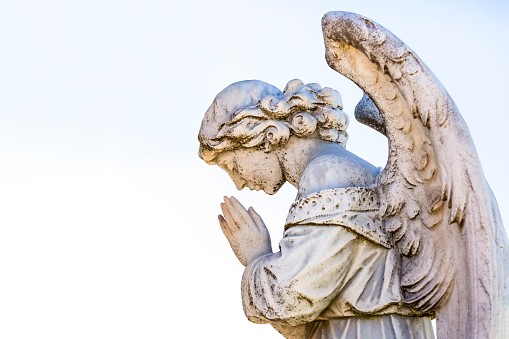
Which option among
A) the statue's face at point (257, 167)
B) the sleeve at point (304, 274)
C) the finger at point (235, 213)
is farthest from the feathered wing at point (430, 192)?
the finger at point (235, 213)

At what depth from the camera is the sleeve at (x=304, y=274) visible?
415 centimetres

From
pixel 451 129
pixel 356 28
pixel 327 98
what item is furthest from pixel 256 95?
pixel 451 129

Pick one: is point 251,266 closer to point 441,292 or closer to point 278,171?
point 278,171

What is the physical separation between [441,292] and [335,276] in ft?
1.45

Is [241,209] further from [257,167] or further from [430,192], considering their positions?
[430,192]

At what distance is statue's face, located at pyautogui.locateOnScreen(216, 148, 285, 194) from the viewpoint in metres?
4.73

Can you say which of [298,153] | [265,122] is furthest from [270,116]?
[298,153]

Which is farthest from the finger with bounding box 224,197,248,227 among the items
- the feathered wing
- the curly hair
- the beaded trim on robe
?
the feathered wing

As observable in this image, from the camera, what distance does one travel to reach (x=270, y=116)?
4688mm

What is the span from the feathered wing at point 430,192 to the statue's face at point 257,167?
59 centimetres

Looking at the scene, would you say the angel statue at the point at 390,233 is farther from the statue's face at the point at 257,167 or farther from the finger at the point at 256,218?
the statue's face at the point at 257,167

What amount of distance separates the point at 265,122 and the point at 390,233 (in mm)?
815

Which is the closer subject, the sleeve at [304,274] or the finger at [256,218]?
the sleeve at [304,274]

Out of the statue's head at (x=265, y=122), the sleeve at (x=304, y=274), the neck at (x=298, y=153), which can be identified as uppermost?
the statue's head at (x=265, y=122)
